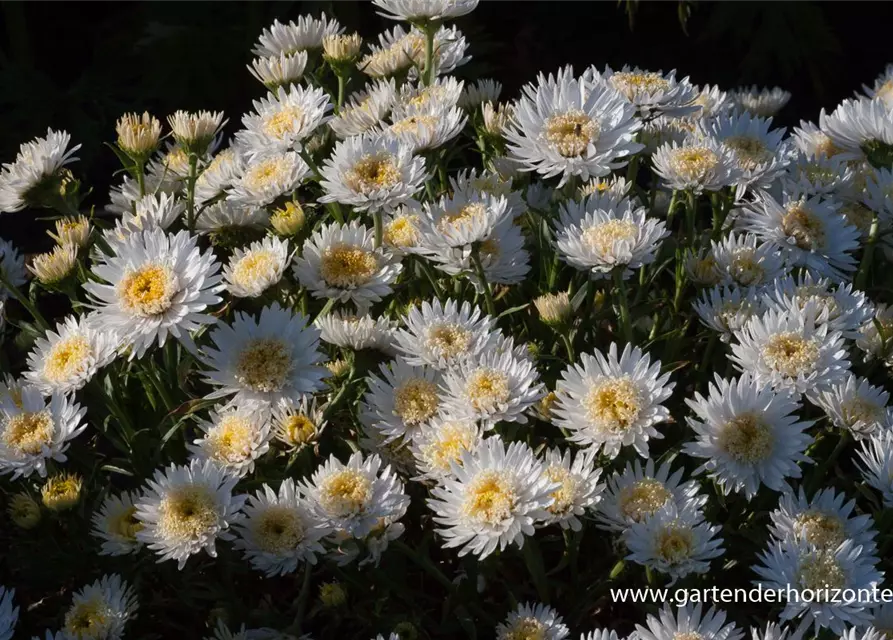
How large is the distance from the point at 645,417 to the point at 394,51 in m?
0.99

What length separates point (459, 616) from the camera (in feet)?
4.72

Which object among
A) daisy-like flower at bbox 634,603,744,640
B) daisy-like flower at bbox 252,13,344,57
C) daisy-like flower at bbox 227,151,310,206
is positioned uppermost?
daisy-like flower at bbox 252,13,344,57

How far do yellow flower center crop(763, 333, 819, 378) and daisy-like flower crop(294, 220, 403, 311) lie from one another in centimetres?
53

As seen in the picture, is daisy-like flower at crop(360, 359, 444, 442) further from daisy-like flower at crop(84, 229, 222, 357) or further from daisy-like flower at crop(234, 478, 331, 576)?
daisy-like flower at crop(84, 229, 222, 357)

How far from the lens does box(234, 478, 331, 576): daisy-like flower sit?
4.41 feet

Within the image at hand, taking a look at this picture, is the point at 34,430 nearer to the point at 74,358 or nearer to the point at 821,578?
the point at 74,358

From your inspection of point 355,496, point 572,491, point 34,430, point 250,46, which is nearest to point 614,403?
point 572,491

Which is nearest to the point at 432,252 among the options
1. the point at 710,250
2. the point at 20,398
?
the point at 710,250

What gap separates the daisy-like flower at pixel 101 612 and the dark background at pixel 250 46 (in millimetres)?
2246

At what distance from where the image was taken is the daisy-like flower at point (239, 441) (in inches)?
56.4

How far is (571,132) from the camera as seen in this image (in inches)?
62.4

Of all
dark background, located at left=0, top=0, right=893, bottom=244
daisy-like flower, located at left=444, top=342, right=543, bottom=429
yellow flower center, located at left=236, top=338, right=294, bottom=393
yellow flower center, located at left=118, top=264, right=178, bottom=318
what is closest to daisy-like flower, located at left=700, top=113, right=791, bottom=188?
daisy-like flower, located at left=444, top=342, right=543, bottom=429

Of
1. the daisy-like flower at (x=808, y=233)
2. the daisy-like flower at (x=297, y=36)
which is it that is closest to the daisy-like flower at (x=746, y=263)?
the daisy-like flower at (x=808, y=233)

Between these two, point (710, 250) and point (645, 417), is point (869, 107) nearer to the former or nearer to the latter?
point (710, 250)
